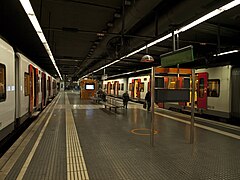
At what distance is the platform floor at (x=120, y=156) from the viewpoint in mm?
3010

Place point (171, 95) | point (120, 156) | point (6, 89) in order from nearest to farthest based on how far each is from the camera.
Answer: point (120, 156) → point (6, 89) → point (171, 95)

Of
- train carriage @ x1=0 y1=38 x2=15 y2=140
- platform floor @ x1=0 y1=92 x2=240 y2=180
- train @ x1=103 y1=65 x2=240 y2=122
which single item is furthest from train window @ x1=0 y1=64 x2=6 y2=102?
train @ x1=103 y1=65 x2=240 y2=122

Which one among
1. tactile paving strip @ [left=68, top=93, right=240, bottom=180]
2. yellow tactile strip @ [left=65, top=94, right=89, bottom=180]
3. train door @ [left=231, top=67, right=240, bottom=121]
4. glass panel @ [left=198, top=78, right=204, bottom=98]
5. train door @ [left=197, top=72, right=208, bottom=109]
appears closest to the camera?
yellow tactile strip @ [left=65, top=94, right=89, bottom=180]

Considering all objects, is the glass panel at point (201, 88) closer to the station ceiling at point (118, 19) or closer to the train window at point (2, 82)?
the station ceiling at point (118, 19)

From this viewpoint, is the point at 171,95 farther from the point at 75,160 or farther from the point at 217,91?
the point at 217,91

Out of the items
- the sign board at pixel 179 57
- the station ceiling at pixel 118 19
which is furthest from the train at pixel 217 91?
the sign board at pixel 179 57

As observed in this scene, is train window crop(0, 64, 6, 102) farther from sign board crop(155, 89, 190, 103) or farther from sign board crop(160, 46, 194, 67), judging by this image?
sign board crop(160, 46, 194, 67)

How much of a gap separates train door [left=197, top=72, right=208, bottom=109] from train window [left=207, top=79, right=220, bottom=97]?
0.64ft

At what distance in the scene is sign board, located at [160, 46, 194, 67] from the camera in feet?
12.9

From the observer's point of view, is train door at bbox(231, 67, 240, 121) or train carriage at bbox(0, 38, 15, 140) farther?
train door at bbox(231, 67, 240, 121)

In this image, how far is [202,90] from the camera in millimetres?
9289

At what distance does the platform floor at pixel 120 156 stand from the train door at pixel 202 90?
11.9 feet

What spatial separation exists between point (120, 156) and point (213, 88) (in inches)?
262

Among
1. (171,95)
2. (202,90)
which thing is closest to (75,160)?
(171,95)
